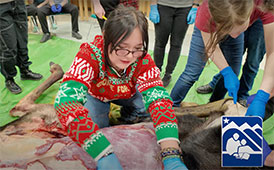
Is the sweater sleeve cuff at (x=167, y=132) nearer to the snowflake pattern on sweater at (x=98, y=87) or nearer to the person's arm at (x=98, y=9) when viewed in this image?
the snowflake pattern on sweater at (x=98, y=87)

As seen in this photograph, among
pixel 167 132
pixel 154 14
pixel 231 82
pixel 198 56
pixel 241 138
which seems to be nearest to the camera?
pixel 241 138

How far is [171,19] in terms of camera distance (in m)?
1.28

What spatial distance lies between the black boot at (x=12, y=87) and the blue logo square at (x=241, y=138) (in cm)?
129

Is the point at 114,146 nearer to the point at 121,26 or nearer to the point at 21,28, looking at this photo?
the point at 121,26

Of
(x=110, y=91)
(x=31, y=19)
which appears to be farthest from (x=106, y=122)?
(x=31, y=19)

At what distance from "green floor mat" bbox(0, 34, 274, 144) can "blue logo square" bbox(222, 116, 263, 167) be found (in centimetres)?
71

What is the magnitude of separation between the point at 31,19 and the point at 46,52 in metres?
0.63

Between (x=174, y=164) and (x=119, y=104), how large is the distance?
0.58 meters

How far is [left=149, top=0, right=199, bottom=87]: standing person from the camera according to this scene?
1.22m

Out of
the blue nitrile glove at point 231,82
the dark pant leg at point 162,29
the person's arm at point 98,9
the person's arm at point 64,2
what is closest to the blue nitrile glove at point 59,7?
the person's arm at point 64,2

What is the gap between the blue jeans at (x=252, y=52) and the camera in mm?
1107

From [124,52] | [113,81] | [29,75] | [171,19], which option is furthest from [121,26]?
[29,75]

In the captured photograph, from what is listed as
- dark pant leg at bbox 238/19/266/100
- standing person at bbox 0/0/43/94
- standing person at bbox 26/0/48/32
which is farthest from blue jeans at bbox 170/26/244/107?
standing person at bbox 0/0/43/94

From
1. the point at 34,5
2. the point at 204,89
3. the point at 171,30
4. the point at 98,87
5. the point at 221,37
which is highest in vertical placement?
the point at 34,5
